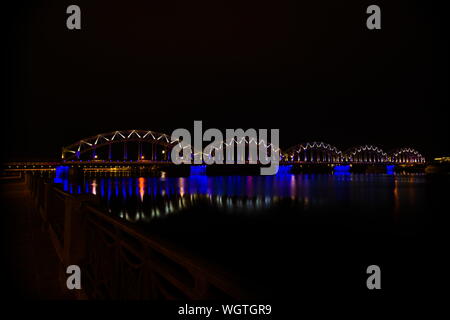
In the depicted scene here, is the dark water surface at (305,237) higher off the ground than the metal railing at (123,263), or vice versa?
the metal railing at (123,263)

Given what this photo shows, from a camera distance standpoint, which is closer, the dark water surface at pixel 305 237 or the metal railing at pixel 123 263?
the metal railing at pixel 123 263

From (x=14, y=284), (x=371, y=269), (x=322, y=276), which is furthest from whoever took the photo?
(x=371, y=269)

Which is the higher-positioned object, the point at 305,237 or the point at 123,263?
the point at 123,263

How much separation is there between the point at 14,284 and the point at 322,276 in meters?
9.46

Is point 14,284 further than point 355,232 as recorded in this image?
No

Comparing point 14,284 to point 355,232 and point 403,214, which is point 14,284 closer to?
point 355,232

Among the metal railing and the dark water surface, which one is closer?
the metal railing

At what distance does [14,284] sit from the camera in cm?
473

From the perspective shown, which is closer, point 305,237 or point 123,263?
point 123,263

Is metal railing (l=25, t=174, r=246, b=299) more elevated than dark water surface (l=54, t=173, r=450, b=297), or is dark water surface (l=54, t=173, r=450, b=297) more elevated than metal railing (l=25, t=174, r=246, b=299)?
metal railing (l=25, t=174, r=246, b=299)
